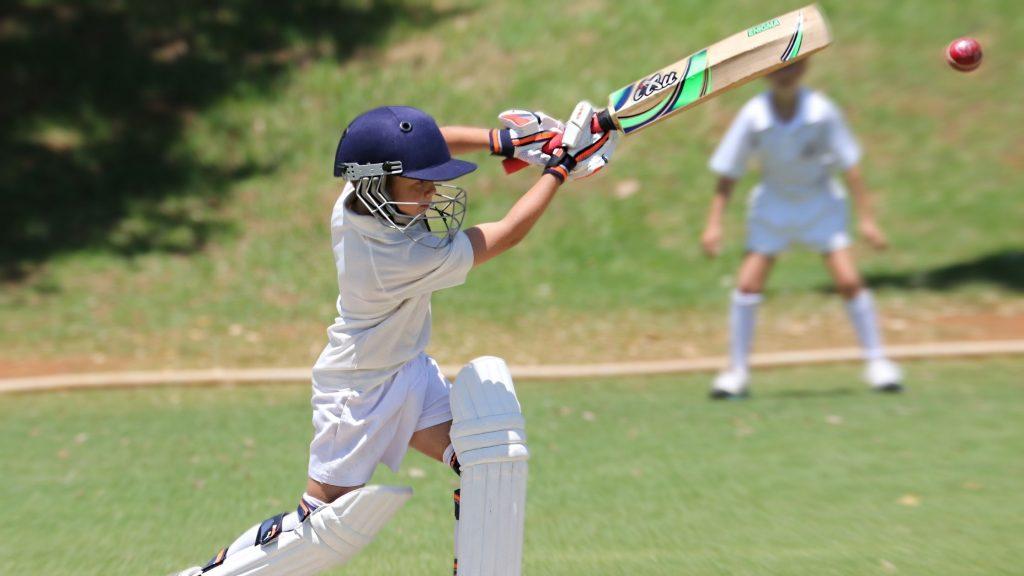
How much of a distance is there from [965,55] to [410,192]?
2.06 m

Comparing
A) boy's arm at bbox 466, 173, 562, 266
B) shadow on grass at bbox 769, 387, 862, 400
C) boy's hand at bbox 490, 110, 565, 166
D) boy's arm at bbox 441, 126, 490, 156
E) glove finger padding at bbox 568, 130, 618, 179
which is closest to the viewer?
boy's arm at bbox 466, 173, 562, 266

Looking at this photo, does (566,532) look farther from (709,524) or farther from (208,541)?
(208,541)

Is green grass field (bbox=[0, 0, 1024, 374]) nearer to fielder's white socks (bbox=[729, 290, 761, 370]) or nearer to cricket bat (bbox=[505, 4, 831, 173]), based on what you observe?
fielder's white socks (bbox=[729, 290, 761, 370])

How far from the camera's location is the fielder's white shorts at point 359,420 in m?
3.71

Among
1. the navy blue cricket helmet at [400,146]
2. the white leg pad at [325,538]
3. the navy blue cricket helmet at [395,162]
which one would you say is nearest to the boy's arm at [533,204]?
the navy blue cricket helmet at [395,162]

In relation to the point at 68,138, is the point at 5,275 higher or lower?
lower

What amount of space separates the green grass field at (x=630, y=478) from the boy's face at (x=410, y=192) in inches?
→ 63.7

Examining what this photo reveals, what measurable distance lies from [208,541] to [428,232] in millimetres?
2110

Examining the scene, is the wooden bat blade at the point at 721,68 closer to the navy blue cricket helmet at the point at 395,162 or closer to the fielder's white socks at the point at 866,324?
the navy blue cricket helmet at the point at 395,162

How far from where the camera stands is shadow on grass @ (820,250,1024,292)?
10.1 metres

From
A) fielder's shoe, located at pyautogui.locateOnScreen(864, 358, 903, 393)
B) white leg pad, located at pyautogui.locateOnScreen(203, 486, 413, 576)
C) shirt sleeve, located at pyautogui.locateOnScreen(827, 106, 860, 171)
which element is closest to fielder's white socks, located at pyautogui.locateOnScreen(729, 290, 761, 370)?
fielder's shoe, located at pyautogui.locateOnScreen(864, 358, 903, 393)

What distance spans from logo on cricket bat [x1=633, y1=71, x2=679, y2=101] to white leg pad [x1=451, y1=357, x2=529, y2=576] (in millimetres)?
1131

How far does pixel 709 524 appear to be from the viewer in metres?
5.11

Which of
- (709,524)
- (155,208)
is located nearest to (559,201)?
(155,208)
